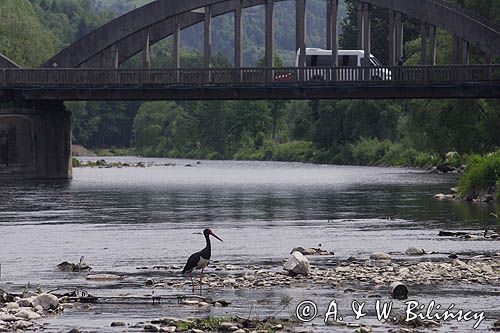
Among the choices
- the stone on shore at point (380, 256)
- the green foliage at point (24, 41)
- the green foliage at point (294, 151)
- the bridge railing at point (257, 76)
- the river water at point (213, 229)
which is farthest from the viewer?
the green foliage at point (294, 151)

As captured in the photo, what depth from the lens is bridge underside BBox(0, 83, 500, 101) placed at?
280ft

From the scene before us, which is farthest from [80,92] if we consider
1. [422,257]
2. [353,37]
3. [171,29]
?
[353,37]

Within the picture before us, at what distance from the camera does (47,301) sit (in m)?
25.7

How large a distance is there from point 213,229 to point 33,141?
48.8 meters

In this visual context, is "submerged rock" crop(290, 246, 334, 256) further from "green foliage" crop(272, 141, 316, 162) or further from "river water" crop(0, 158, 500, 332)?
"green foliage" crop(272, 141, 316, 162)

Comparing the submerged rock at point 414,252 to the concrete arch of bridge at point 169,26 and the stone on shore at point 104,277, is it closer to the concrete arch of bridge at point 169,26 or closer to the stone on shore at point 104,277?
the stone on shore at point 104,277

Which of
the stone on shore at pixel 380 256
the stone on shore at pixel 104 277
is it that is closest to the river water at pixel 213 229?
the stone on shore at pixel 104 277

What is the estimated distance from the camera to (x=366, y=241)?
40.8 metres

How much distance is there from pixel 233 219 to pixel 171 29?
5076cm

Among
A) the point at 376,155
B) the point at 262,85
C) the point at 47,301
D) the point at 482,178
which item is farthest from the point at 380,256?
the point at 376,155

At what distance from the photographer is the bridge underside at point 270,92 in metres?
85.4

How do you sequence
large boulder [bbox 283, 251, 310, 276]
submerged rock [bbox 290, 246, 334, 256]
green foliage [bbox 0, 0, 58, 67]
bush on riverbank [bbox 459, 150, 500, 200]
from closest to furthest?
large boulder [bbox 283, 251, 310, 276] < submerged rock [bbox 290, 246, 334, 256] < bush on riverbank [bbox 459, 150, 500, 200] < green foliage [bbox 0, 0, 58, 67]

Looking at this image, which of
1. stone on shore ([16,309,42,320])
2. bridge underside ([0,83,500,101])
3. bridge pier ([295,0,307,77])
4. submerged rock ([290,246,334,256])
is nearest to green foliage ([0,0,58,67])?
bridge underside ([0,83,500,101])

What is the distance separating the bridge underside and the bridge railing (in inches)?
16.1
